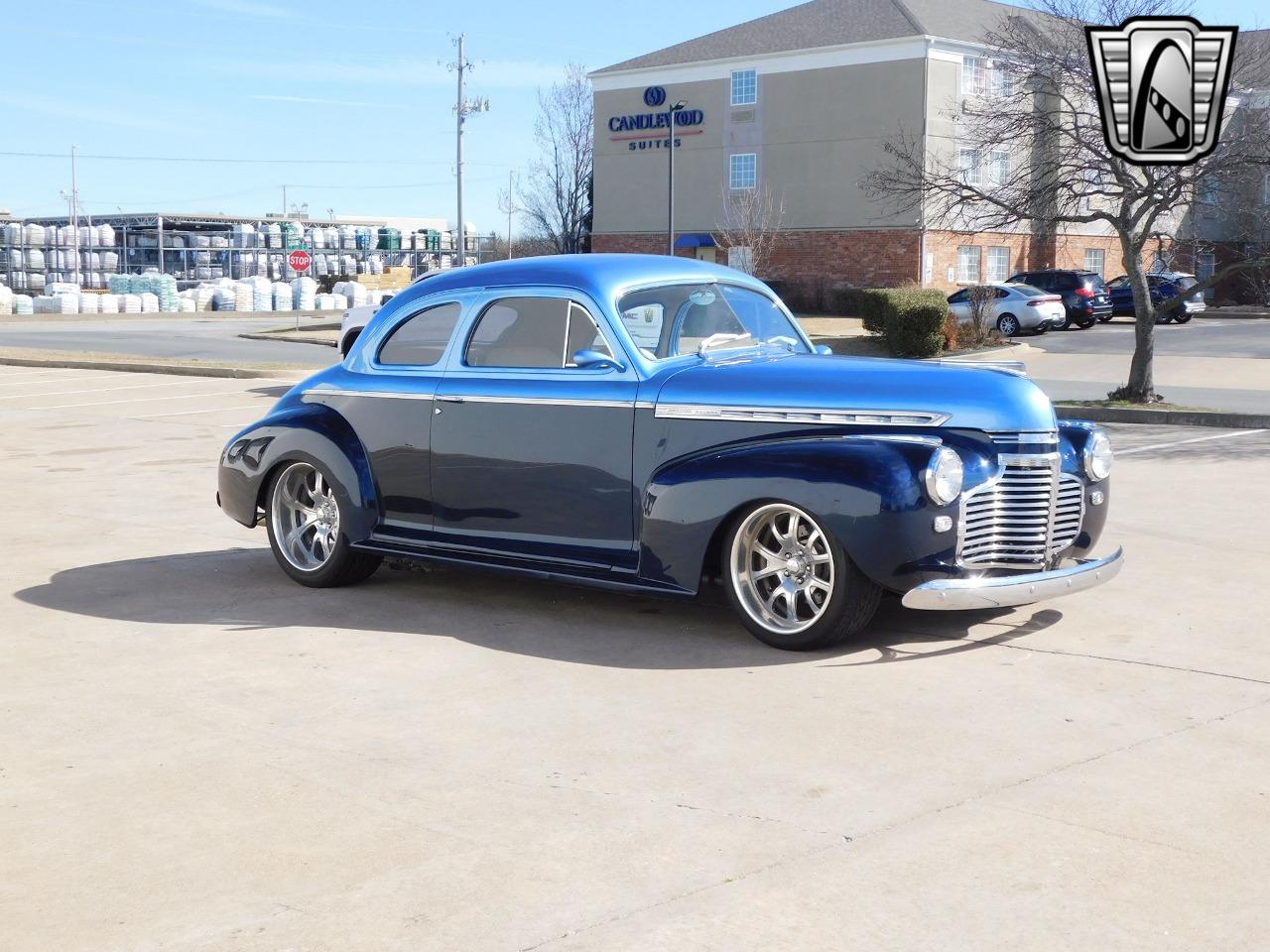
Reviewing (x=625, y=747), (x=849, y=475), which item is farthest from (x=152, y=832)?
(x=849, y=475)

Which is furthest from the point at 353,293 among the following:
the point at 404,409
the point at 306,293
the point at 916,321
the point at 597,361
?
the point at 597,361

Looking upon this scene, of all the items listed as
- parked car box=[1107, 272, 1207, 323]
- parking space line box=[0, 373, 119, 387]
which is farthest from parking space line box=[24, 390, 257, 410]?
parked car box=[1107, 272, 1207, 323]

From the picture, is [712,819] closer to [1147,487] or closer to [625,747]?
[625,747]

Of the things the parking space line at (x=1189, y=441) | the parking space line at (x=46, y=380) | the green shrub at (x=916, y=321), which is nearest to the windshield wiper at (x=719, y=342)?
the parking space line at (x=1189, y=441)

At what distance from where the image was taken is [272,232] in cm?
9375

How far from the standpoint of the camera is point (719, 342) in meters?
7.53

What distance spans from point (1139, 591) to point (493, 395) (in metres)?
3.59

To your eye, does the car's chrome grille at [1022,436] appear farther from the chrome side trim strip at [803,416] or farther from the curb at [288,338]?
the curb at [288,338]

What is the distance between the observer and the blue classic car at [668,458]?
6473mm

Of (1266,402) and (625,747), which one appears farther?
(1266,402)

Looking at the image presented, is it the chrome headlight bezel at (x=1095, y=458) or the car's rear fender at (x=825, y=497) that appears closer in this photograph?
the car's rear fender at (x=825, y=497)

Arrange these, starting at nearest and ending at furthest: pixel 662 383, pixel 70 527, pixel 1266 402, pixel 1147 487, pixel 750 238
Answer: pixel 662 383 < pixel 70 527 < pixel 1147 487 < pixel 1266 402 < pixel 750 238

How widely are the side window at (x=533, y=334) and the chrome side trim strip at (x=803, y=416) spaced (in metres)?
0.55

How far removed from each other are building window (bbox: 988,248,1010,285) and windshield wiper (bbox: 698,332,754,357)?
4603 cm
